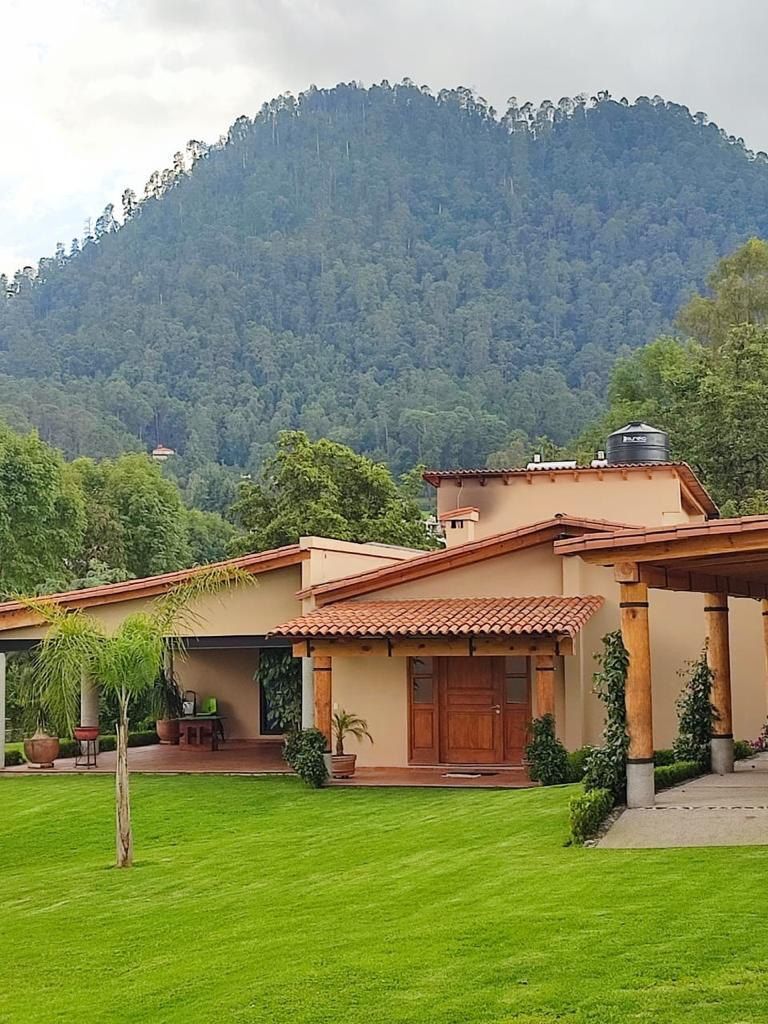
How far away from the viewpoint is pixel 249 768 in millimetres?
21609

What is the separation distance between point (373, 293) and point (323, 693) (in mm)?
130786

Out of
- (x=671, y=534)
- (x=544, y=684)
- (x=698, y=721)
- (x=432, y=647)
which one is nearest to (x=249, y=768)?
(x=432, y=647)

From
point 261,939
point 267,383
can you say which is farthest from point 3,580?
point 267,383

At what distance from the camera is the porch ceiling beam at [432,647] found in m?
18.8

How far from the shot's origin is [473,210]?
180000 mm

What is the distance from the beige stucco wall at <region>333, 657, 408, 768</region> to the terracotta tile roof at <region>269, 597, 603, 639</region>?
1048 mm

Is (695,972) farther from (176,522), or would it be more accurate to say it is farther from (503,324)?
(503,324)

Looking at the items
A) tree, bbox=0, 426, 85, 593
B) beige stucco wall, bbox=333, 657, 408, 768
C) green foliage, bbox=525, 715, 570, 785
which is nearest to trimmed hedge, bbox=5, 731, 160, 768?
beige stucco wall, bbox=333, 657, 408, 768

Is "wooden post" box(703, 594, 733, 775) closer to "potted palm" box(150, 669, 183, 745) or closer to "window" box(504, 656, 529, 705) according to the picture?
"window" box(504, 656, 529, 705)

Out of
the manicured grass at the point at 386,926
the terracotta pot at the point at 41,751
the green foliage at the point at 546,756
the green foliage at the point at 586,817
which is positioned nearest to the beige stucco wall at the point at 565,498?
the green foliage at the point at 546,756

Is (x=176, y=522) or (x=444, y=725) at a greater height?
(x=176, y=522)

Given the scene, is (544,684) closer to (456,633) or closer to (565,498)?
(456,633)

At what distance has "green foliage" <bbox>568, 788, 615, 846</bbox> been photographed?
12188 millimetres

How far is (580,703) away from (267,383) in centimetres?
10824
